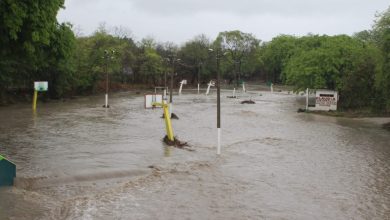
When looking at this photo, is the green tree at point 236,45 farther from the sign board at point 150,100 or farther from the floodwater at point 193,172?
the sign board at point 150,100

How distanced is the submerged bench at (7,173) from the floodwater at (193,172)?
0.33m

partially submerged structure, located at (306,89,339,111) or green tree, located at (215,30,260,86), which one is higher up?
green tree, located at (215,30,260,86)

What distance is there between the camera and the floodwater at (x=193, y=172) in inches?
476

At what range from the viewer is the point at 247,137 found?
2612cm

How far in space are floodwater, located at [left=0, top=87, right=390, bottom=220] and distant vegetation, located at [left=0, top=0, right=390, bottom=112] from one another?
13.8 feet

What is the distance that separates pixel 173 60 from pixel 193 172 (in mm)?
24038

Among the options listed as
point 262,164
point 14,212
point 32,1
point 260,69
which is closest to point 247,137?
point 262,164

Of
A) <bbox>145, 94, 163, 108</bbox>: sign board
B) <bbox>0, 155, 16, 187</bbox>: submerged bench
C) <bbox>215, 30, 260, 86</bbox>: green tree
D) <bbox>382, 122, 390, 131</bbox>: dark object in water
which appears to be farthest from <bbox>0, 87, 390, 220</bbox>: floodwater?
<bbox>215, 30, 260, 86</bbox>: green tree

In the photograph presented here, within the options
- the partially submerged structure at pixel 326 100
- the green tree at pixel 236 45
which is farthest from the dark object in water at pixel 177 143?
the green tree at pixel 236 45

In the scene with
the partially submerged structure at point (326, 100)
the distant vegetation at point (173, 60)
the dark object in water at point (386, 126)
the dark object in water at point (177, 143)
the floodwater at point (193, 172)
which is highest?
the distant vegetation at point (173, 60)

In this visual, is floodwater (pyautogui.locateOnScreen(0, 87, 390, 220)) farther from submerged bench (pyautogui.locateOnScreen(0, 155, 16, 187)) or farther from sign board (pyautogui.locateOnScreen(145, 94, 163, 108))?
sign board (pyautogui.locateOnScreen(145, 94, 163, 108))

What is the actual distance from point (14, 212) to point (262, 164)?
34.0ft

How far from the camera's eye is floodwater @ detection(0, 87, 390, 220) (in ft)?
39.7

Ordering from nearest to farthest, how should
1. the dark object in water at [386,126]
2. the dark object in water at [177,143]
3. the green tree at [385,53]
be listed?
the dark object in water at [177,143] < the green tree at [385,53] < the dark object in water at [386,126]
